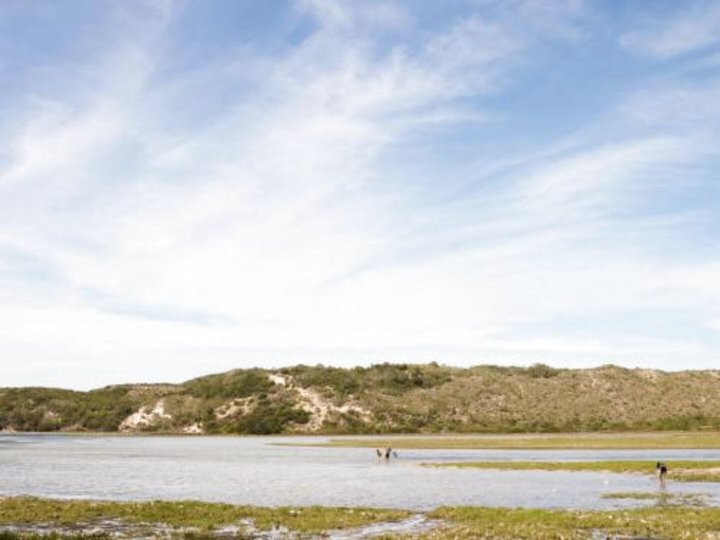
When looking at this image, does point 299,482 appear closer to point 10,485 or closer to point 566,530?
point 10,485

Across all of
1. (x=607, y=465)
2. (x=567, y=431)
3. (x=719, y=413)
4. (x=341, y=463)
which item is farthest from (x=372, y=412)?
(x=607, y=465)

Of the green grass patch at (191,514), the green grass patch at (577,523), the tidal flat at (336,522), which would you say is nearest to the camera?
the green grass patch at (577,523)

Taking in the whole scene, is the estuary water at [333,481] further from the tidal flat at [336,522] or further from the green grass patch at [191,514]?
the tidal flat at [336,522]

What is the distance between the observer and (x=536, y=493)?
Answer: 174ft

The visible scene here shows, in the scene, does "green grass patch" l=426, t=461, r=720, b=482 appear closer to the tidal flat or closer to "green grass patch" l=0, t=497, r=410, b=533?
the tidal flat

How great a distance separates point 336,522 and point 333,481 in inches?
1048

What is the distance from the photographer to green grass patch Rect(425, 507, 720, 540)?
33.8 meters

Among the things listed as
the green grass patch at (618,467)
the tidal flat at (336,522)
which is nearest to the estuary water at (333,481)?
the green grass patch at (618,467)

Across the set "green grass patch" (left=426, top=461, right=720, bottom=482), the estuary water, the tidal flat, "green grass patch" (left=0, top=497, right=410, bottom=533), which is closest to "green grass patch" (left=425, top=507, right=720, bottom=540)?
the tidal flat

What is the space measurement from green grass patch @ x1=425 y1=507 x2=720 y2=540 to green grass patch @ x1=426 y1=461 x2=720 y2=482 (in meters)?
23.1

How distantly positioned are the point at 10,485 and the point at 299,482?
22019 mm

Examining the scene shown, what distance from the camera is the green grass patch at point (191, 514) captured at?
39031 mm

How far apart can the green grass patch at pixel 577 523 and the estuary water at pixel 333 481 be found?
15.5ft

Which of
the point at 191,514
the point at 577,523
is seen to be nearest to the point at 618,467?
the point at 577,523
